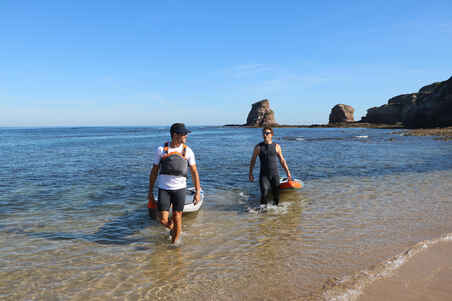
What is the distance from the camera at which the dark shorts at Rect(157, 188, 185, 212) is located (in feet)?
18.6

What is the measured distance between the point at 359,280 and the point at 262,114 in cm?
16813

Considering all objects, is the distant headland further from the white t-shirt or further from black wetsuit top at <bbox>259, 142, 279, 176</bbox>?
the white t-shirt

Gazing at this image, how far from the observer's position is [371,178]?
13.6 m

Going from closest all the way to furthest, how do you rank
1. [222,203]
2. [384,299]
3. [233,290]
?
1. [384,299]
2. [233,290]
3. [222,203]

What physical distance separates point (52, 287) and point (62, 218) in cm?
412

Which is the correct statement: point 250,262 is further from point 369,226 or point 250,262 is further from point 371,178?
point 371,178

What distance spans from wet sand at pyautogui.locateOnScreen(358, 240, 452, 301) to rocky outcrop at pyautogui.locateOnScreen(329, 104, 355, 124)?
150 metres

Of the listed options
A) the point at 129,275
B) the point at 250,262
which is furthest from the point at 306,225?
the point at 129,275

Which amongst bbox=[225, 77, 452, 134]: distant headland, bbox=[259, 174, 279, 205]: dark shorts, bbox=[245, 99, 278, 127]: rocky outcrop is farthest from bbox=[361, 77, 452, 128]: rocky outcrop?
bbox=[245, 99, 278, 127]: rocky outcrop

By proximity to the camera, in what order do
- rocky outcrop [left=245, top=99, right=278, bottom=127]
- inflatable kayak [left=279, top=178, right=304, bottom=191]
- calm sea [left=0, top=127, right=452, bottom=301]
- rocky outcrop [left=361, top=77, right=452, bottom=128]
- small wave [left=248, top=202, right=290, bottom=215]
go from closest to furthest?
calm sea [left=0, top=127, right=452, bottom=301], small wave [left=248, top=202, right=290, bottom=215], inflatable kayak [left=279, top=178, right=304, bottom=191], rocky outcrop [left=361, top=77, right=452, bottom=128], rocky outcrop [left=245, top=99, right=278, bottom=127]

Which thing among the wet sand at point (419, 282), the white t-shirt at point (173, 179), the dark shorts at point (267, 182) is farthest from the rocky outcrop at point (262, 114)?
the wet sand at point (419, 282)

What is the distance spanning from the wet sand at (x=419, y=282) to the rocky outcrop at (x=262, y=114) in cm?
16333

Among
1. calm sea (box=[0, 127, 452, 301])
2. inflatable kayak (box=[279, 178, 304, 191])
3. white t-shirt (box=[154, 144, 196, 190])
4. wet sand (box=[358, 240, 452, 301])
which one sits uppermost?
white t-shirt (box=[154, 144, 196, 190])

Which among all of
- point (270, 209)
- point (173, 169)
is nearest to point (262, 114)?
point (270, 209)
